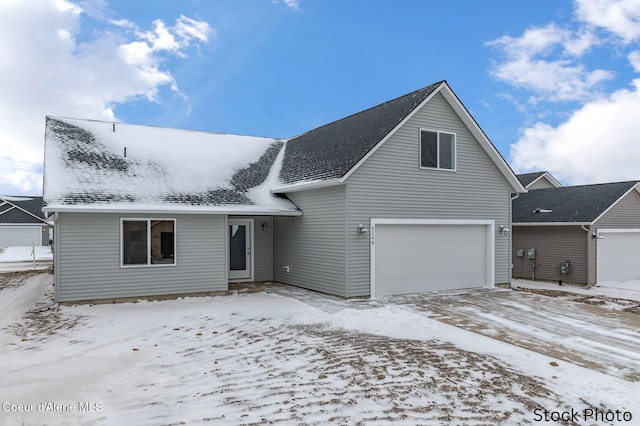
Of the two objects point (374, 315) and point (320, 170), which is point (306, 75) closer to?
point (320, 170)

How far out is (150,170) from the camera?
13.1m

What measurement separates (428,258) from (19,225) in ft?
127

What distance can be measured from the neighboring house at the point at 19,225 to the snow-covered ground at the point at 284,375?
3454 cm

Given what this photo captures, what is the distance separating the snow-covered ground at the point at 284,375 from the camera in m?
4.38

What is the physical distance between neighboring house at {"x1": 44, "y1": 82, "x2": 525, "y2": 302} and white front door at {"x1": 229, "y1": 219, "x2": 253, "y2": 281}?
3 centimetres

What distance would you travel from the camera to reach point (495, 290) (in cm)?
1334

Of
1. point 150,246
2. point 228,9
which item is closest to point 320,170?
point 150,246

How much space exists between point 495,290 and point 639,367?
7.29m

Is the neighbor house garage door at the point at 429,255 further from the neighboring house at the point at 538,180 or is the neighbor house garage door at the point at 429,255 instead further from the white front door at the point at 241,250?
the neighboring house at the point at 538,180

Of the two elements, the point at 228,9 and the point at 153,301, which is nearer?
the point at 153,301

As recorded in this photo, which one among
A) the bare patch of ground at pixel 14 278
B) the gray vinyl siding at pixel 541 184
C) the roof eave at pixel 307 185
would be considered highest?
the gray vinyl siding at pixel 541 184

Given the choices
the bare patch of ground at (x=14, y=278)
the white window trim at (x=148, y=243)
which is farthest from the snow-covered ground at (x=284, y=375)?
the bare patch of ground at (x=14, y=278)

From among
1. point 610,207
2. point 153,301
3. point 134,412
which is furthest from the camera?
point 610,207

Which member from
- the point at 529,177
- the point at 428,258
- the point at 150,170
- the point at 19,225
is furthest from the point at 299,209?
the point at 19,225
